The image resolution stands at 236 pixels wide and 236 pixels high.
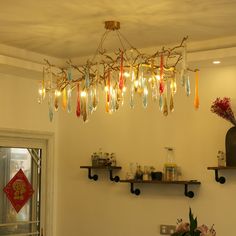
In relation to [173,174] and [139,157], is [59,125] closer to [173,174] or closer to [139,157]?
[139,157]

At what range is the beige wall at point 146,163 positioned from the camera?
187 inches

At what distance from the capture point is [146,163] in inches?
203

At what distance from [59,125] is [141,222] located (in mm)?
1607

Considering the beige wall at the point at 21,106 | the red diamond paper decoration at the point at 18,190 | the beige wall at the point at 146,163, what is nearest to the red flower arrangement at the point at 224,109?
the beige wall at the point at 146,163

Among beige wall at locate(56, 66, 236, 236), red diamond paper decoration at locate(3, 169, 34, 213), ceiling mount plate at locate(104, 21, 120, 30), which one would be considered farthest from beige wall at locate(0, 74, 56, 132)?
ceiling mount plate at locate(104, 21, 120, 30)

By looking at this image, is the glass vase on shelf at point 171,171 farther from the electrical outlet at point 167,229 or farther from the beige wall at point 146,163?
the electrical outlet at point 167,229

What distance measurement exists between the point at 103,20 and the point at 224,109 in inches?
56.7

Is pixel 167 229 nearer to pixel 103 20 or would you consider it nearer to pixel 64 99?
pixel 64 99

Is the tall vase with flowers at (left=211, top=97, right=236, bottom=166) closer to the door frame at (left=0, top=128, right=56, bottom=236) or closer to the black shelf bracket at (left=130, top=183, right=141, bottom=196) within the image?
the black shelf bracket at (left=130, top=183, right=141, bottom=196)

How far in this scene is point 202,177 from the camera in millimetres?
4805

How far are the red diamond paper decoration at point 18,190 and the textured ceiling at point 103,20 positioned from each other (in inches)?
62.0

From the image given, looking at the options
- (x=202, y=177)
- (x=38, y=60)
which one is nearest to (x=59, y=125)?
(x=38, y=60)

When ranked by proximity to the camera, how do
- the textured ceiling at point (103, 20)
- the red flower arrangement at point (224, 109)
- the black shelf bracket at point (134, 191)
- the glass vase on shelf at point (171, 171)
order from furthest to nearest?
the black shelf bracket at point (134, 191) → the glass vase on shelf at point (171, 171) → the red flower arrangement at point (224, 109) → the textured ceiling at point (103, 20)

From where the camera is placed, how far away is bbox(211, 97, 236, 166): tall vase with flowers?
4448mm
